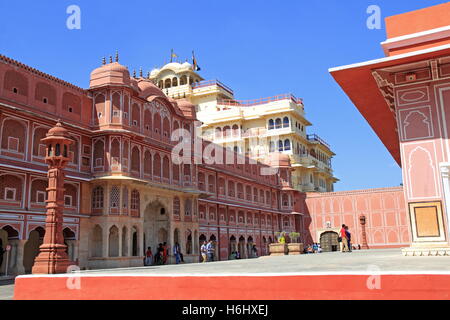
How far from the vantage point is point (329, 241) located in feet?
143

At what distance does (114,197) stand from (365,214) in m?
27.6

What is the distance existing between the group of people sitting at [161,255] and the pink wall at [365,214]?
21746mm

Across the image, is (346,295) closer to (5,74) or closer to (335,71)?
(335,71)

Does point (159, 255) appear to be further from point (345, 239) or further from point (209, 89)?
point (209, 89)

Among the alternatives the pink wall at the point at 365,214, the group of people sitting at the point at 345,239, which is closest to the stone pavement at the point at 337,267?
the group of people sitting at the point at 345,239

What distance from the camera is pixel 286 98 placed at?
46.6m

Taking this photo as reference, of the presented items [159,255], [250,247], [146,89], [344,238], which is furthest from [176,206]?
[250,247]

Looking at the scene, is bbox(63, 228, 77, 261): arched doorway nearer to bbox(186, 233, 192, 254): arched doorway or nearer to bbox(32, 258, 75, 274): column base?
bbox(186, 233, 192, 254): arched doorway

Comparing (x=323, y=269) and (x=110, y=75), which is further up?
(x=110, y=75)

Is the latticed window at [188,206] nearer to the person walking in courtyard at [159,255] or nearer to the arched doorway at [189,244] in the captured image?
the arched doorway at [189,244]

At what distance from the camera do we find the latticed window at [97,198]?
21.7 m

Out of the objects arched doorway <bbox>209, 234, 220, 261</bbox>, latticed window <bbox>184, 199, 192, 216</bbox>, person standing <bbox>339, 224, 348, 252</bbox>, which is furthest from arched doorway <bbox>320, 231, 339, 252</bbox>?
latticed window <bbox>184, 199, 192, 216</bbox>

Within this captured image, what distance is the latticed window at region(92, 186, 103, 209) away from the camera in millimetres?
21672

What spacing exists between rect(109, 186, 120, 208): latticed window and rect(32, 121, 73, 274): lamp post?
8479 millimetres
